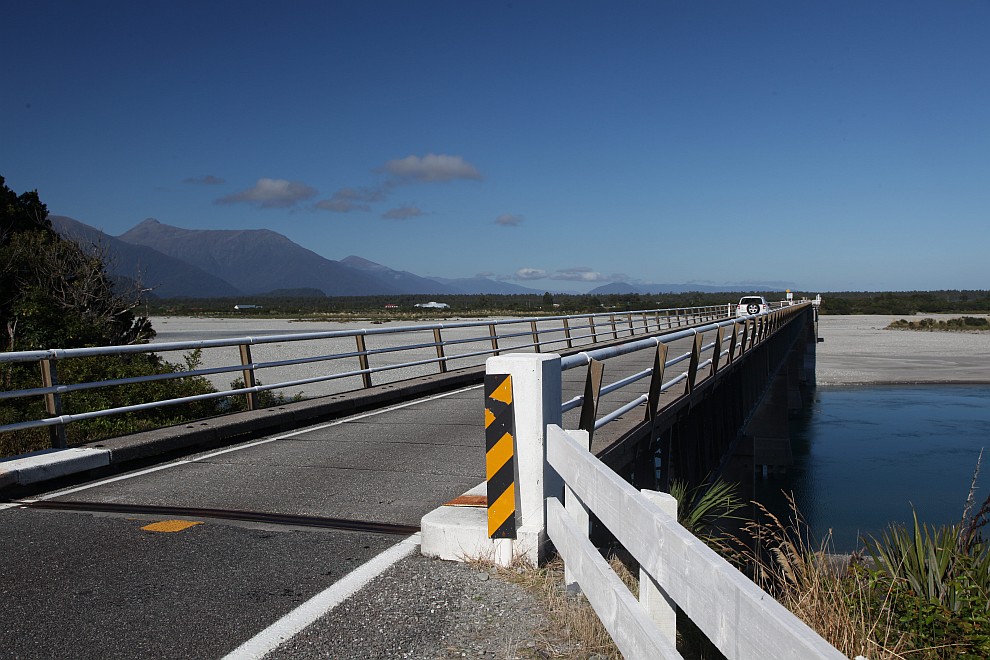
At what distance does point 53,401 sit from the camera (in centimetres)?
809

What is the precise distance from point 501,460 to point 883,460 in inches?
1235

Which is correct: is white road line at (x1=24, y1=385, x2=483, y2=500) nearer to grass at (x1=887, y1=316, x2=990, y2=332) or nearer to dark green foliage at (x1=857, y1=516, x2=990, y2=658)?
dark green foliage at (x1=857, y1=516, x2=990, y2=658)

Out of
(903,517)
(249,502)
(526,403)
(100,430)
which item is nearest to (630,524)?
(526,403)

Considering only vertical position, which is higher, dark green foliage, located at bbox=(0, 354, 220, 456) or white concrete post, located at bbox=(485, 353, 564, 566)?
white concrete post, located at bbox=(485, 353, 564, 566)

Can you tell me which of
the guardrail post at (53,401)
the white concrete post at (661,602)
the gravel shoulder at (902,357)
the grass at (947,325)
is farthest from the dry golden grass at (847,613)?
the grass at (947,325)

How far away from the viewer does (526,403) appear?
4816 mm

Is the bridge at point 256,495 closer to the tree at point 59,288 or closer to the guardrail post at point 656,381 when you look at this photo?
the guardrail post at point 656,381

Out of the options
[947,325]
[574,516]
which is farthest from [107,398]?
[947,325]

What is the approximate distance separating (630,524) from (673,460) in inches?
355

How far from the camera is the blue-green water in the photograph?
81.5 ft

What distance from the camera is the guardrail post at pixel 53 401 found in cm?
800

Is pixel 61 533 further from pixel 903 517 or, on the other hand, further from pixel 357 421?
pixel 903 517

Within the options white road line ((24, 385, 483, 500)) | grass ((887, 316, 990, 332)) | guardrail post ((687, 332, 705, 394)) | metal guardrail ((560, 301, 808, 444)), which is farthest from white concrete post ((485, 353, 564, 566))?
grass ((887, 316, 990, 332))

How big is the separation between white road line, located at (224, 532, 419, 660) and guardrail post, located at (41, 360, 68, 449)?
14.9 ft
